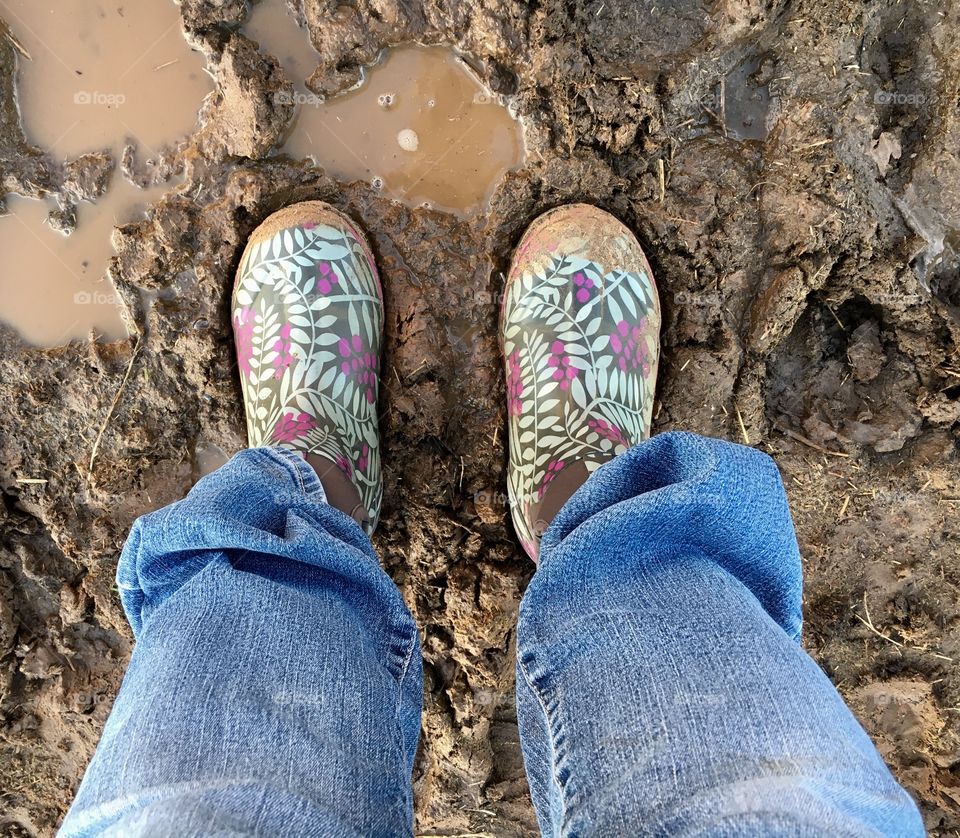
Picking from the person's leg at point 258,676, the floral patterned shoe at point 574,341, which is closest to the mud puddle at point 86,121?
the person's leg at point 258,676

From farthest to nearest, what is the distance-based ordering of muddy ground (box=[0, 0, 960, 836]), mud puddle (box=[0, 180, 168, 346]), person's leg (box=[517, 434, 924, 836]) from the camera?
mud puddle (box=[0, 180, 168, 346]) → muddy ground (box=[0, 0, 960, 836]) → person's leg (box=[517, 434, 924, 836])

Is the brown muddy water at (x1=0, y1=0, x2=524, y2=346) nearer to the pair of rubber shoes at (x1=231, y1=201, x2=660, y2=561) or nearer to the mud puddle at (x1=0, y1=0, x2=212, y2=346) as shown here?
the mud puddle at (x1=0, y1=0, x2=212, y2=346)

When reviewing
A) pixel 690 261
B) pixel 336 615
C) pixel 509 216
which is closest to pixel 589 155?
pixel 509 216

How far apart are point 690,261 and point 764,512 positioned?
2.53 ft

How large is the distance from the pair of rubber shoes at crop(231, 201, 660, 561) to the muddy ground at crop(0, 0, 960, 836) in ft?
0.21

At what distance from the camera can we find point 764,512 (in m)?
0.96

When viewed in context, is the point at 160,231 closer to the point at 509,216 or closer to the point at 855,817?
the point at 509,216

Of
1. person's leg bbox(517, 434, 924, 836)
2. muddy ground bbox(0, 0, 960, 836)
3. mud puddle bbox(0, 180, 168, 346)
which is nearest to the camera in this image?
person's leg bbox(517, 434, 924, 836)

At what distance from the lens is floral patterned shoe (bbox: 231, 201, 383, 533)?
A: 1528 mm

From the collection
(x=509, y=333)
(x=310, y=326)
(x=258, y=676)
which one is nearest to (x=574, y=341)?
(x=509, y=333)

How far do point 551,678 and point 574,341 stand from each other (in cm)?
85

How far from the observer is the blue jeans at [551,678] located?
740 mm

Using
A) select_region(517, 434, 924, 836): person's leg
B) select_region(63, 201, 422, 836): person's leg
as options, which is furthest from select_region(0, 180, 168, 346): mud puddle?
select_region(517, 434, 924, 836): person's leg

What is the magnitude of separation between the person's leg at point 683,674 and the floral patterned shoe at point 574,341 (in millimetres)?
464
